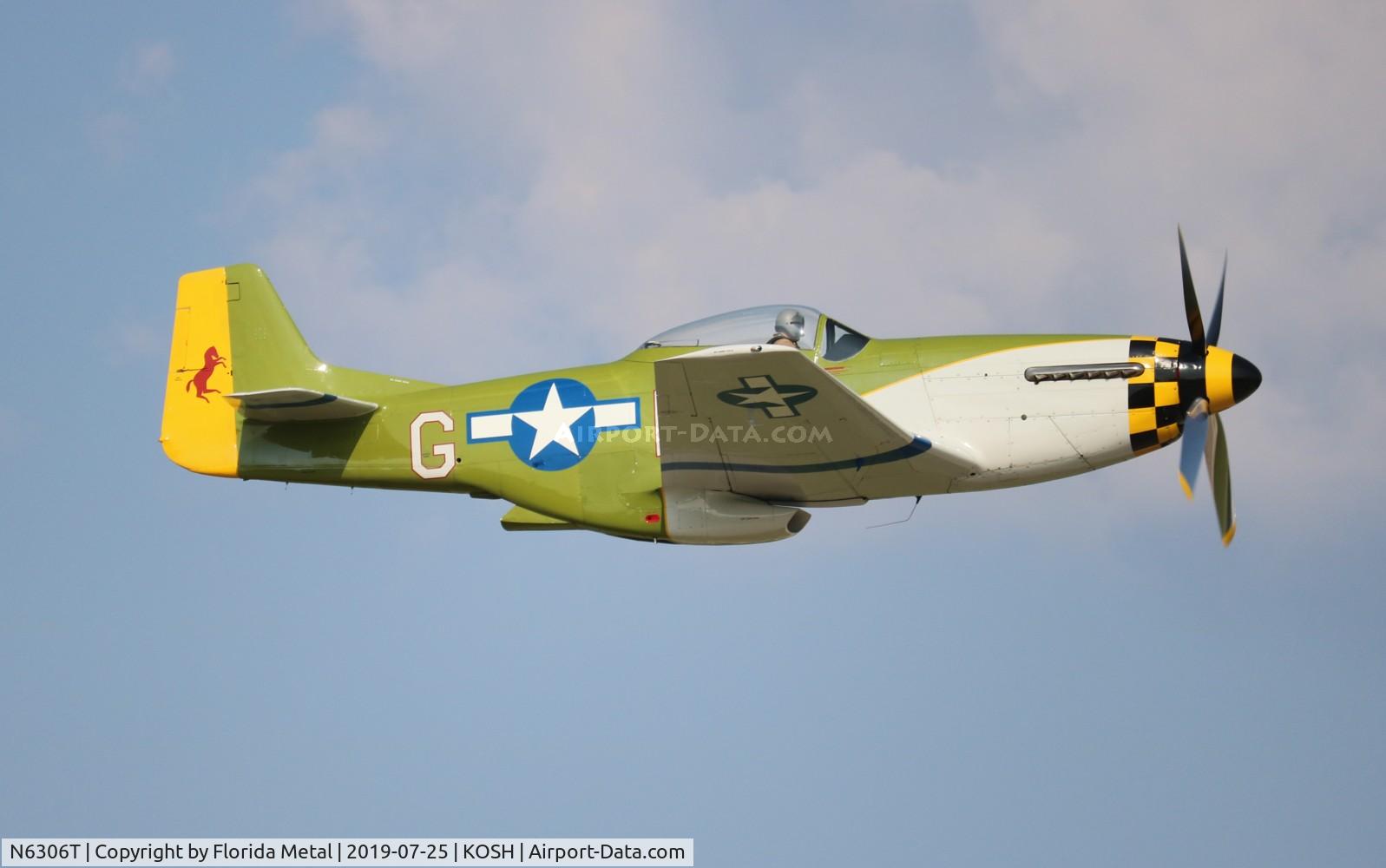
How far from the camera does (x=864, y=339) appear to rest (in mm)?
13695

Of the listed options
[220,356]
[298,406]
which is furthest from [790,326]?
[220,356]

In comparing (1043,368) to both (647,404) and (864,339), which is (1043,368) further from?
(647,404)

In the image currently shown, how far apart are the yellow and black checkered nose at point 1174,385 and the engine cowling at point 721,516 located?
3040mm

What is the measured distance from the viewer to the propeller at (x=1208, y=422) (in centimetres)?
1284

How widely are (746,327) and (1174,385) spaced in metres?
3.54

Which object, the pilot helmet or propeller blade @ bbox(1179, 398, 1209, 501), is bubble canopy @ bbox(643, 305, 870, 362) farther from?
propeller blade @ bbox(1179, 398, 1209, 501)

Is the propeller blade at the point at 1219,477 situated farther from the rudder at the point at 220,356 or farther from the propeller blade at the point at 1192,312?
the rudder at the point at 220,356

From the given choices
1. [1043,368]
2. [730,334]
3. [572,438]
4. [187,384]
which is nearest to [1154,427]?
[1043,368]

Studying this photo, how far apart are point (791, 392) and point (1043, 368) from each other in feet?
7.50

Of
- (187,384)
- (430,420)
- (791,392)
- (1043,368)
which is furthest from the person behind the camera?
(187,384)

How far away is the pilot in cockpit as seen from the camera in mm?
13469

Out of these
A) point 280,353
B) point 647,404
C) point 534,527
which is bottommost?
point 534,527

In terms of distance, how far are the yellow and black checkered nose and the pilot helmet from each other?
2.73 meters

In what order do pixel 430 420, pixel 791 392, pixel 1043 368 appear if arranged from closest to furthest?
pixel 791 392
pixel 1043 368
pixel 430 420
